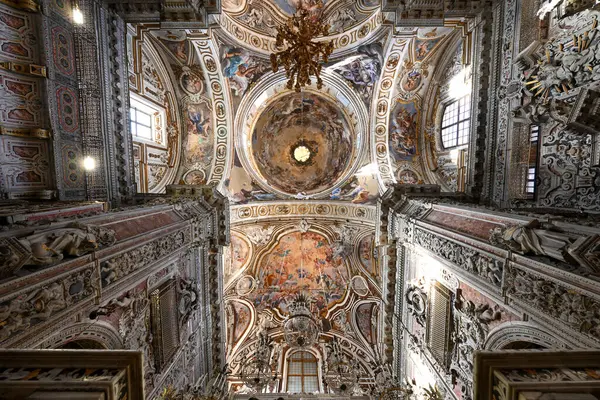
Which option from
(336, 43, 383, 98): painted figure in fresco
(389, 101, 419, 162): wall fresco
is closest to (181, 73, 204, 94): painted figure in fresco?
(336, 43, 383, 98): painted figure in fresco

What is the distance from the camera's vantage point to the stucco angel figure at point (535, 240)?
4316 millimetres

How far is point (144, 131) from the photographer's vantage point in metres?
13.0

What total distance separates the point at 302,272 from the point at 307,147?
8592 mm

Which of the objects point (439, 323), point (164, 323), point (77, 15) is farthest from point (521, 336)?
point (77, 15)

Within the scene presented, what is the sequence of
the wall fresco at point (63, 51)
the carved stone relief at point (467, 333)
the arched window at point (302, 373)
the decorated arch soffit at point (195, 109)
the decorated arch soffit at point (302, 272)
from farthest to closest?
1. the decorated arch soffit at point (302, 272)
2. the arched window at point (302, 373)
3. the decorated arch soffit at point (195, 109)
4. the wall fresco at point (63, 51)
5. the carved stone relief at point (467, 333)

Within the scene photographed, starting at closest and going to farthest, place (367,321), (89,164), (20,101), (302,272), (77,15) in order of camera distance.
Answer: (20,101) → (77,15) → (89,164) → (367,321) → (302,272)

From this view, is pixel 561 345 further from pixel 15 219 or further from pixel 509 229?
pixel 15 219

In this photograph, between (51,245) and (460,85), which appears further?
(460,85)

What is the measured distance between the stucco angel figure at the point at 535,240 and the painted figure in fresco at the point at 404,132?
10182 millimetres

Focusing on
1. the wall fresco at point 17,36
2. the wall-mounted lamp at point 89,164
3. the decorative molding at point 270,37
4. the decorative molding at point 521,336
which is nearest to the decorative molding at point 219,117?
the decorative molding at point 270,37

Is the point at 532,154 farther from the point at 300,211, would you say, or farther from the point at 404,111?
the point at 300,211

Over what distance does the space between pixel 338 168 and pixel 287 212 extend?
14.8ft

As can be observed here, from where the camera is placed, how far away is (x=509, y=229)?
5.32 meters

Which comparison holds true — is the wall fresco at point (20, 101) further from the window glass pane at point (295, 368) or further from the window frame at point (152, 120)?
the window glass pane at point (295, 368)
